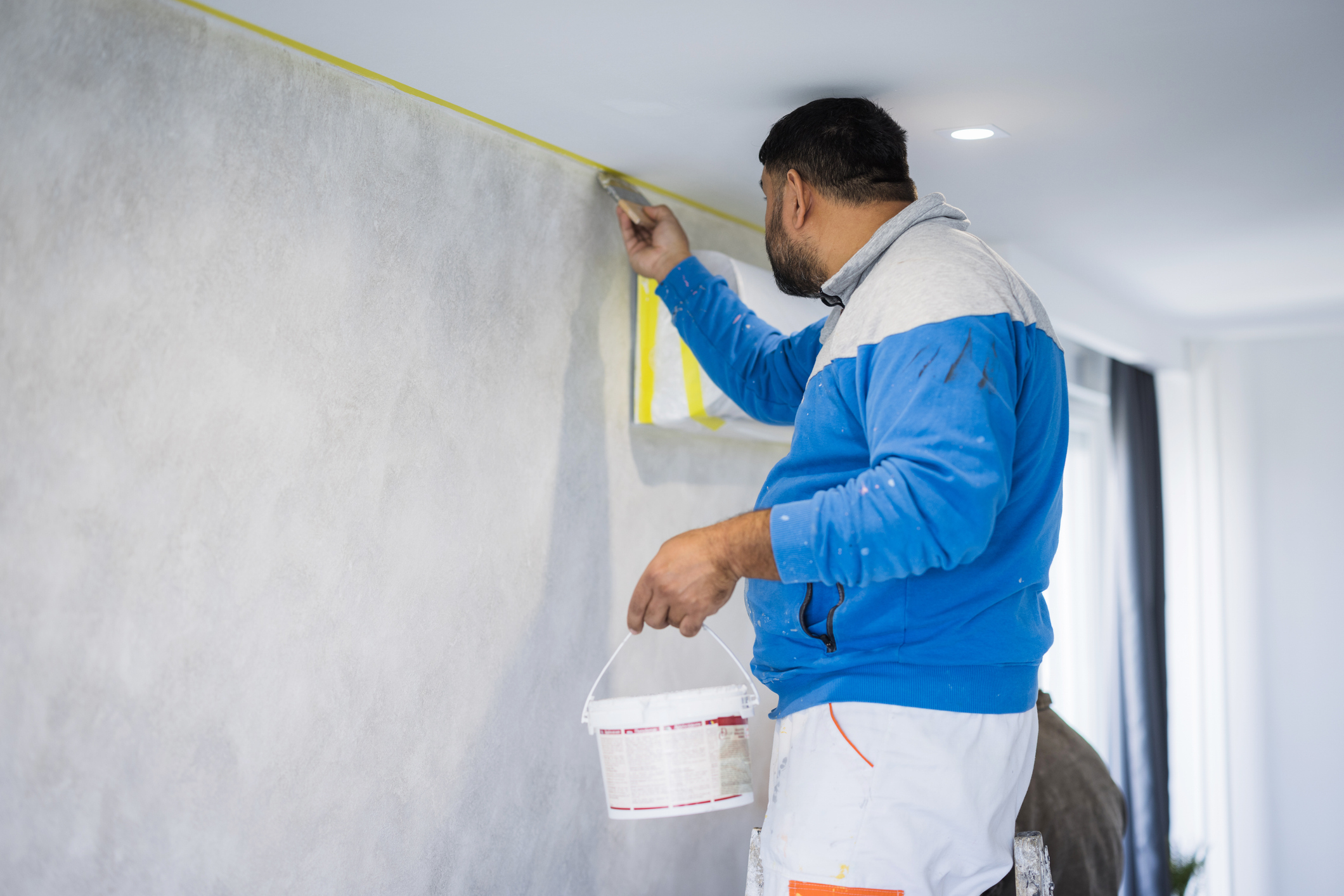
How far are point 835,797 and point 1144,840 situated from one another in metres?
3.02

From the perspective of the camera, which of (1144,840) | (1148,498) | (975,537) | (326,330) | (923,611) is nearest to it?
(975,537)

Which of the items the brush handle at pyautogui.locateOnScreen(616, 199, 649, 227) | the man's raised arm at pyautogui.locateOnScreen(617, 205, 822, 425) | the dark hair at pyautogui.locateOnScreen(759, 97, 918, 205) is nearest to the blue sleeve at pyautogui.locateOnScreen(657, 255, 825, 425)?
the man's raised arm at pyautogui.locateOnScreen(617, 205, 822, 425)

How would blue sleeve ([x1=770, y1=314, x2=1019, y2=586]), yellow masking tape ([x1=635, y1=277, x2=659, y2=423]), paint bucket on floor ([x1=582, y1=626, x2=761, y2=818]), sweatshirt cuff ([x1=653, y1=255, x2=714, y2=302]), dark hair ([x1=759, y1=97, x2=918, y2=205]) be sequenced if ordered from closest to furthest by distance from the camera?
blue sleeve ([x1=770, y1=314, x2=1019, y2=586]) < paint bucket on floor ([x1=582, y1=626, x2=761, y2=818]) < dark hair ([x1=759, y1=97, x2=918, y2=205]) < sweatshirt cuff ([x1=653, y1=255, x2=714, y2=302]) < yellow masking tape ([x1=635, y1=277, x2=659, y2=423])

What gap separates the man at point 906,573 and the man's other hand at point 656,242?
616mm

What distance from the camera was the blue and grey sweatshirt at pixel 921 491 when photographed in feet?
3.78

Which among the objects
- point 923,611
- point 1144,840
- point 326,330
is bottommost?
point 1144,840

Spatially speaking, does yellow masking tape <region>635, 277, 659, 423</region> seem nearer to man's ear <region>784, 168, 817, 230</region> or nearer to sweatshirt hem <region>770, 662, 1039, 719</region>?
man's ear <region>784, 168, 817, 230</region>

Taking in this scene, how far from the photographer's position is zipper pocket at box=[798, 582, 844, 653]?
133cm

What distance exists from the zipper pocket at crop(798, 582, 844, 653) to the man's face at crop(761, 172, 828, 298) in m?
0.57

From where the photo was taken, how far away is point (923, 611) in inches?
51.5

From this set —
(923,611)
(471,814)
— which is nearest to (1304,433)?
(923,611)

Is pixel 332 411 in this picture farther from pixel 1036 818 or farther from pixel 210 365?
pixel 1036 818

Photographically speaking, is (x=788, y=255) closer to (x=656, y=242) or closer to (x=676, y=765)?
(x=656, y=242)

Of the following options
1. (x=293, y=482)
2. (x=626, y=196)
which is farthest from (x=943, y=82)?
(x=293, y=482)
